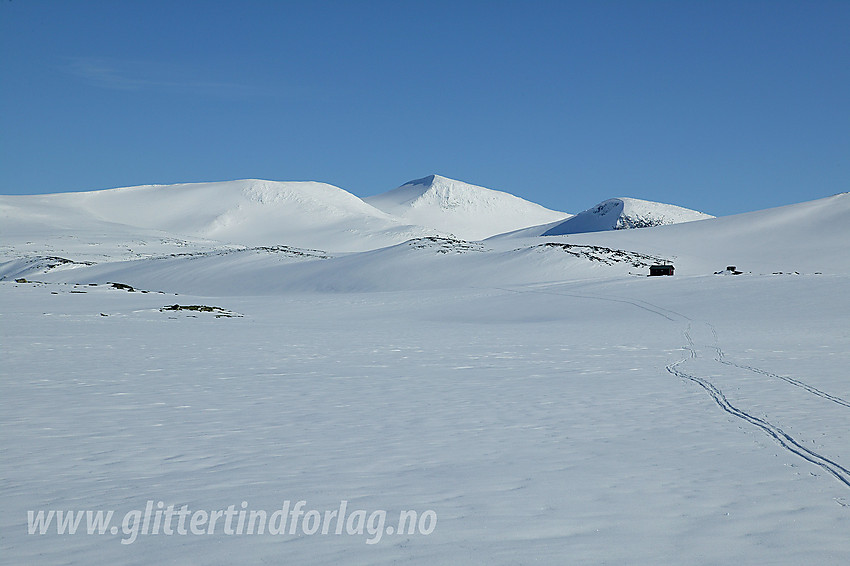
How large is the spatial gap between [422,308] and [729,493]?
102 ft

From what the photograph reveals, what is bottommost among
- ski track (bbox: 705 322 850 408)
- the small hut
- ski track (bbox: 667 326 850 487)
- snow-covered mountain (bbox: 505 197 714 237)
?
ski track (bbox: 667 326 850 487)

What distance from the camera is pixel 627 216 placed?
176 m

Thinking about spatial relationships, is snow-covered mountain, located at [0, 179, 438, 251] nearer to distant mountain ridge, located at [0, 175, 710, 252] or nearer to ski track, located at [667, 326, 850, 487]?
distant mountain ridge, located at [0, 175, 710, 252]

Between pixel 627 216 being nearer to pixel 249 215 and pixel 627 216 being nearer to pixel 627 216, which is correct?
pixel 627 216

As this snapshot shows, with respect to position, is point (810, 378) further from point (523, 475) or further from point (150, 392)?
point (150, 392)

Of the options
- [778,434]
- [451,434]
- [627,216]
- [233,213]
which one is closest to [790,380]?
[778,434]

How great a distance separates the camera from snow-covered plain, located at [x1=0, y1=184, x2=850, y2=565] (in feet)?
17.8

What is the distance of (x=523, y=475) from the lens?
7.20 metres

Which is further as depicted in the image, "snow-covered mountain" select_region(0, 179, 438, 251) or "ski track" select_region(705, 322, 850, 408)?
"snow-covered mountain" select_region(0, 179, 438, 251)

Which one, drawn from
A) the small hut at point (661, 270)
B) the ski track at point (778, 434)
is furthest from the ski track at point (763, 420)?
the small hut at point (661, 270)

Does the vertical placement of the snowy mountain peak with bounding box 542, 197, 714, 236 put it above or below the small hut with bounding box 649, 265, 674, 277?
above

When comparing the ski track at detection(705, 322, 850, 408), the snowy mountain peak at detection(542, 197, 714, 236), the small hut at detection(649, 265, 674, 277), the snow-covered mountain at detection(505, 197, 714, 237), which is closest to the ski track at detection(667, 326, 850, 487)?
the ski track at detection(705, 322, 850, 408)

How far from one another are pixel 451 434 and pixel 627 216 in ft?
576

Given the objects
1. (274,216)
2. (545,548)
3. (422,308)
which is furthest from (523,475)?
(274,216)
